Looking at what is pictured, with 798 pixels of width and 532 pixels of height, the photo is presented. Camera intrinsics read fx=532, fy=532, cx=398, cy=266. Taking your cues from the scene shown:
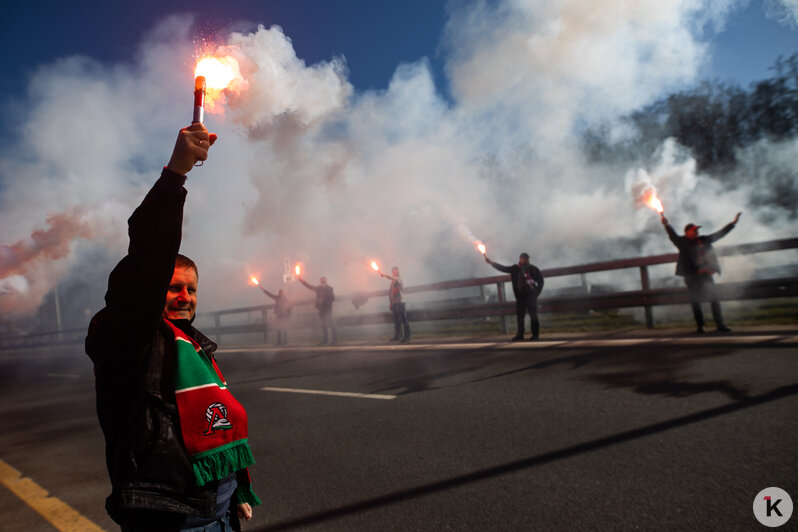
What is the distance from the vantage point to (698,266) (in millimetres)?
9008

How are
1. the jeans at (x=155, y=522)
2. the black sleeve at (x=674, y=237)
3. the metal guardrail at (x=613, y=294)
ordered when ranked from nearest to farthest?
1. the jeans at (x=155, y=522)
2. the metal guardrail at (x=613, y=294)
3. the black sleeve at (x=674, y=237)

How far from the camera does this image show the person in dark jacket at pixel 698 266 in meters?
8.80

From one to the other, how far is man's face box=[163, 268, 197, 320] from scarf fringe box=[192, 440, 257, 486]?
0.49 metres

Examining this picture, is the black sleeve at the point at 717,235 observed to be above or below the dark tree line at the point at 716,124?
below

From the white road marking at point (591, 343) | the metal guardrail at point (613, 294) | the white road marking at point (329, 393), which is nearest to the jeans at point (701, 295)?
the metal guardrail at point (613, 294)

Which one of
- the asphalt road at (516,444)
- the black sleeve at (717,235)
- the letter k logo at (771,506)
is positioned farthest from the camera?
the black sleeve at (717,235)

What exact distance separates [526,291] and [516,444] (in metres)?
6.56

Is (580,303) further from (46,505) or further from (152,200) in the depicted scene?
(152,200)

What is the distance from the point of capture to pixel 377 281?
25109 millimetres

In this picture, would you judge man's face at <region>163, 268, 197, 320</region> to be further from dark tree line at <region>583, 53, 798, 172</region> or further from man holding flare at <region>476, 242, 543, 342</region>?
dark tree line at <region>583, 53, 798, 172</region>

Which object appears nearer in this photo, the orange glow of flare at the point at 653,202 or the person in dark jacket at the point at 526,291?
the orange glow of flare at the point at 653,202

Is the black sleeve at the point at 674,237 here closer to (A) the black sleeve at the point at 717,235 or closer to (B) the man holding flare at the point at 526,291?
(A) the black sleeve at the point at 717,235

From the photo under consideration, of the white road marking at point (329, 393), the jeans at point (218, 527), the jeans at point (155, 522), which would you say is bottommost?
the white road marking at point (329, 393)

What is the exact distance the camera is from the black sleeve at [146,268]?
52.6 inches
